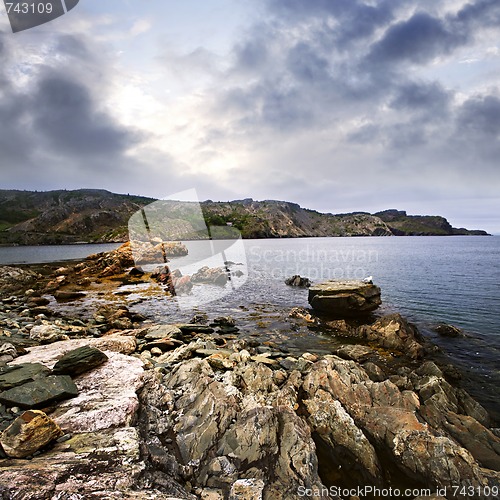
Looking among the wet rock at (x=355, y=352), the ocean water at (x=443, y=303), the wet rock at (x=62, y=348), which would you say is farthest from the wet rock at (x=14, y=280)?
the wet rock at (x=355, y=352)

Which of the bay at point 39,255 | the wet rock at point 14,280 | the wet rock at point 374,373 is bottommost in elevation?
the bay at point 39,255

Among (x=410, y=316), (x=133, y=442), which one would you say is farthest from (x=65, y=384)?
(x=410, y=316)

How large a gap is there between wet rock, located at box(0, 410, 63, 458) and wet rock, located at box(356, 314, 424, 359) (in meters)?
20.9

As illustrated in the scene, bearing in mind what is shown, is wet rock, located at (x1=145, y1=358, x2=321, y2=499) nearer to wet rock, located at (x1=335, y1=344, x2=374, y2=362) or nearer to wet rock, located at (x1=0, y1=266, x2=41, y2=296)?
wet rock, located at (x1=335, y1=344, x2=374, y2=362)

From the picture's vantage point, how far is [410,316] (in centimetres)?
2928

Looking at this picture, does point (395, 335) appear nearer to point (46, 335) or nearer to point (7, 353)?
point (7, 353)

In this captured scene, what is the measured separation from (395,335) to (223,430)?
1725cm

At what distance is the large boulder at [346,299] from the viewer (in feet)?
98.3

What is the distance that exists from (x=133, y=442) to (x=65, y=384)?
12.2ft

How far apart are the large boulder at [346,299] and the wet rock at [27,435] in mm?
27246

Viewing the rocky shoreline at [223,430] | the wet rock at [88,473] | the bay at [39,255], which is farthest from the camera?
the bay at [39,255]

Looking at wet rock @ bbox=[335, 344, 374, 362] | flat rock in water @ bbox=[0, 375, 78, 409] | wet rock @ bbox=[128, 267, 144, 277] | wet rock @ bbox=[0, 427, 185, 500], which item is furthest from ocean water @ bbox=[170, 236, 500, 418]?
wet rock @ bbox=[128, 267, 144, 277]

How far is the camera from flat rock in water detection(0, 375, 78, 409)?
26.0ft

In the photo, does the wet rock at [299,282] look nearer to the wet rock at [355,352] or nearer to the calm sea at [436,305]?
the calm sea at [436,305]
